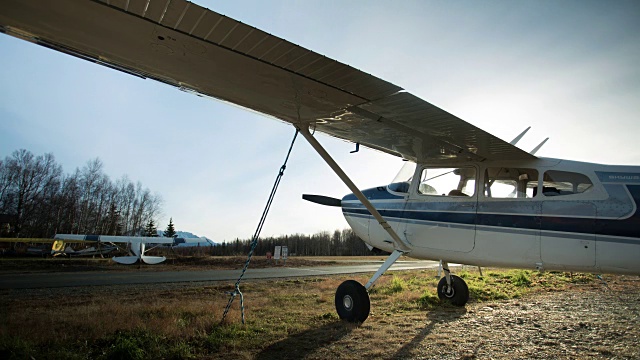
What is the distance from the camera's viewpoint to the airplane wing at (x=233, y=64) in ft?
8.39

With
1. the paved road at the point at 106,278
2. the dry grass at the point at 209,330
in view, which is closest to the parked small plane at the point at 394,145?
the dry grass at the point at 209,330

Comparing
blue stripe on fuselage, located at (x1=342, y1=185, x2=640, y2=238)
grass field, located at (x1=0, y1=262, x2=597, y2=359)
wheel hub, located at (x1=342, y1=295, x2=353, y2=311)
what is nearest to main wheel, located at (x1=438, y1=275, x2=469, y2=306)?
grass field, located at (x1=0, y1=262, x2=597, y2=359)

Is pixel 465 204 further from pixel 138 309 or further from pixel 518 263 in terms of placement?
pixel 138 309

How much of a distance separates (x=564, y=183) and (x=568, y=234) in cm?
77

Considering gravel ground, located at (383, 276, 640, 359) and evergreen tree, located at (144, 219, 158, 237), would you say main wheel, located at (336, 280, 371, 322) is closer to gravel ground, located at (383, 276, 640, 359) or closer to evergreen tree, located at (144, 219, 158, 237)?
gravel ground, located at (383, 276, 640, 359)

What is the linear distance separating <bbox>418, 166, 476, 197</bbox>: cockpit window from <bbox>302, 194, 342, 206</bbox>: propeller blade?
1898 mm

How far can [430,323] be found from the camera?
5.59m

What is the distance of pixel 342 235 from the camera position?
7725 cm

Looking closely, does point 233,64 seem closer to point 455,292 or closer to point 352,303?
point 352,303

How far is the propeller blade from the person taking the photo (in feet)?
23.7

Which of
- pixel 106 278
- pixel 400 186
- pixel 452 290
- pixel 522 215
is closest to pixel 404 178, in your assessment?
pixel 400 186

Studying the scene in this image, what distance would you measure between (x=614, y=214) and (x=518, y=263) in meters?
1.36

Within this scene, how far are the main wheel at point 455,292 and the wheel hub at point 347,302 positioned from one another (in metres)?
3.04

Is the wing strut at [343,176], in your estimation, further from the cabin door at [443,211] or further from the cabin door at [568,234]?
the cabin door at [568,234]
